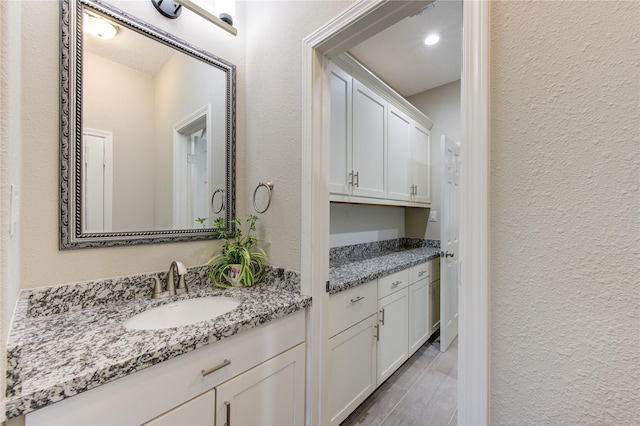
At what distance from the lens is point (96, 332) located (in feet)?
2.72

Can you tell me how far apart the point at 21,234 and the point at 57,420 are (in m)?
0.68

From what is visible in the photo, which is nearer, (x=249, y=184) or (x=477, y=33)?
(x=477, y=33)

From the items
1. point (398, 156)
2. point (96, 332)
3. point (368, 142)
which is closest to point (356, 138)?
point (368, 142)

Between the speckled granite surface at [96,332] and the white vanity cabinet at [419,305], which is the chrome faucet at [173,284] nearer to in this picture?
the speckled granite surface at [96,332]

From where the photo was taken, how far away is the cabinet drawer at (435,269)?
2.48m

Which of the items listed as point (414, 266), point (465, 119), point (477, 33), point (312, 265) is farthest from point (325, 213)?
point (414, 266)

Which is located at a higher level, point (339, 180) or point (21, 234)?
point (339, 180)

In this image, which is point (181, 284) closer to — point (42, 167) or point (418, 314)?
point (42, 167)

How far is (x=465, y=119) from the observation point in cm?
73

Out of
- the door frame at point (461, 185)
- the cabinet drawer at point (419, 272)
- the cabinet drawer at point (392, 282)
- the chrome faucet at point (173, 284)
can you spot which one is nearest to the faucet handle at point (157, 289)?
the chrome faucet at point (173, 284)

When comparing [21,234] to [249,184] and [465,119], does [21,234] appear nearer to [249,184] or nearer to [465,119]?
[249,184]

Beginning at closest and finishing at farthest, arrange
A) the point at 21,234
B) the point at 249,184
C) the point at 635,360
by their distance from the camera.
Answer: the point at 635,360
the point at 21,234
the point at 249,184

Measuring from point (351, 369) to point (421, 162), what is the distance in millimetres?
2209

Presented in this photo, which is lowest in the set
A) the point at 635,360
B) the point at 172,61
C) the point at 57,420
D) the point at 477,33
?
the point at 57,420
